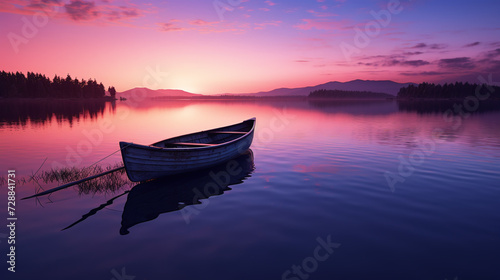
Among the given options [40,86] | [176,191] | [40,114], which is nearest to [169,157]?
[176,191]

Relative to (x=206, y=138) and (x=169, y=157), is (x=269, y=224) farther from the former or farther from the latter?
(x=206, y=138)

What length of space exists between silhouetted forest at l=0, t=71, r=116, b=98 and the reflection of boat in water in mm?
147210

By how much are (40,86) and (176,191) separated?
158m

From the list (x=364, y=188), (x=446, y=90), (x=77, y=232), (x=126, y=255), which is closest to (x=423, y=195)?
(x=364, y=188)

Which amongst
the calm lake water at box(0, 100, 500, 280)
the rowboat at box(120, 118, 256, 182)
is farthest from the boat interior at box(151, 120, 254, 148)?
the calm lake water at box(0, 100, 500, 280)

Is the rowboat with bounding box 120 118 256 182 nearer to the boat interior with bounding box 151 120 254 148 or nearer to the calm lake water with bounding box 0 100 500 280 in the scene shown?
the boat interior with bounding box 151 120 254 148

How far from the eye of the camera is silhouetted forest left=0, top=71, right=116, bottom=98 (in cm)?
12138

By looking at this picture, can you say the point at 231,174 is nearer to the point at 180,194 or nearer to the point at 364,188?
the point at 180,194

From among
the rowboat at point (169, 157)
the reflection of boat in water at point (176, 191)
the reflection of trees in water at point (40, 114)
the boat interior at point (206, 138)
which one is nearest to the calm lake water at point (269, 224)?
the reflection of boat in water at point (176, 191)

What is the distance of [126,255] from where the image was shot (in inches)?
278

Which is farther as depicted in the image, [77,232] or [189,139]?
[189,139]

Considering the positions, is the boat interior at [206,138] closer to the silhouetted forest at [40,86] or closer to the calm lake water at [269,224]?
the calm lake water at [269,224]

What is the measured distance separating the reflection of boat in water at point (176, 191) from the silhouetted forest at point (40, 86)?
483 ft

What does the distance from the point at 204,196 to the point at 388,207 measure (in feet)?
24.1
